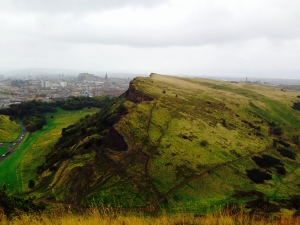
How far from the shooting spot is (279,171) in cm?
5300

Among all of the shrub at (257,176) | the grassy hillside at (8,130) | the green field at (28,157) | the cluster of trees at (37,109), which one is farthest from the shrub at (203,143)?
the cluster of trees at (37,109)

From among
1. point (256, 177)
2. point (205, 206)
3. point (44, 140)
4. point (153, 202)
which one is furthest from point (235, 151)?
point (44, 140)

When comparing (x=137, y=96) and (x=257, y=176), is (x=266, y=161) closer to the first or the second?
(x=257, y=176)

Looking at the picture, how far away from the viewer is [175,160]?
48969 millimetres

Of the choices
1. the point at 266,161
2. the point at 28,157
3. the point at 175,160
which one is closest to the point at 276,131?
the point at 266,161

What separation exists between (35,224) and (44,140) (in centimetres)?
8678

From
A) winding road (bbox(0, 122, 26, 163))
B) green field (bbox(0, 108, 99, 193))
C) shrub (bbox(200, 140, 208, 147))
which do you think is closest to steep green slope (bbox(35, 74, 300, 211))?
shrub (bbox(200, 140, 208, 147))

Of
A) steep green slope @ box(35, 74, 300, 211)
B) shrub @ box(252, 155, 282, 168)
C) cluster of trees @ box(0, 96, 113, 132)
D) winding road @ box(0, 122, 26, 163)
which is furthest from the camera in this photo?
cluster of trees @ box(0, 96, 113, 132)

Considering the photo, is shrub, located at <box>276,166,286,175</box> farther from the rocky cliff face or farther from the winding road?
the winding road

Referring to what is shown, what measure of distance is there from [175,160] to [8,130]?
7707 centimetres

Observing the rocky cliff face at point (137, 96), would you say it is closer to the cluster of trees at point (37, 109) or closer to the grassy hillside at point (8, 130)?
Result: the cluster of trees at point (37, 109)

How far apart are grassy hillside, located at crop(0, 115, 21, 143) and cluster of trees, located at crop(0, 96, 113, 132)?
431cm

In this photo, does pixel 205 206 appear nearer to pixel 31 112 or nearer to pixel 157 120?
pixel 157 120

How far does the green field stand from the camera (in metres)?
55.7
